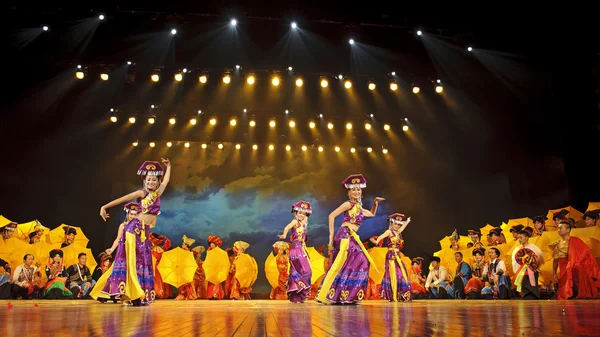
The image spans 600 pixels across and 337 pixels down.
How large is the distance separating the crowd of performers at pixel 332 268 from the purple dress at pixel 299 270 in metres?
0.02

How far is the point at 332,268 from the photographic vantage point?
6.07 meters

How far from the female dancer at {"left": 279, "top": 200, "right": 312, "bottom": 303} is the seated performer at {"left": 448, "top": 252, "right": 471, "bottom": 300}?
5316 mm

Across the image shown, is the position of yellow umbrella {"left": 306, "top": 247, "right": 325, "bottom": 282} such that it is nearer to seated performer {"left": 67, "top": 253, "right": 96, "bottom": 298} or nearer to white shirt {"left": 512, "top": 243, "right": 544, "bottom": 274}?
white shirt {"left": 512, "top": 243, "right": 544, "bottom": 274}

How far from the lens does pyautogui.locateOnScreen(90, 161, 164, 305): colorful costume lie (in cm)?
526

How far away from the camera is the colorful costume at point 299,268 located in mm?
7195

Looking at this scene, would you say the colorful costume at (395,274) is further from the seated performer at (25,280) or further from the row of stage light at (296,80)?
the seated performer at (25,280)

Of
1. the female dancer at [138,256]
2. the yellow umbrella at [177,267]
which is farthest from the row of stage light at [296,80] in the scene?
the female dancer at [138,256]

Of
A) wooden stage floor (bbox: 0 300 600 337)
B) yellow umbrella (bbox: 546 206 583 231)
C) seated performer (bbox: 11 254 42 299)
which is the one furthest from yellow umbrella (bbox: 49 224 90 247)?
yellow umbrella (bbox: 546 206 583 231)

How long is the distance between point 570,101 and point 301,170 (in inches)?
334

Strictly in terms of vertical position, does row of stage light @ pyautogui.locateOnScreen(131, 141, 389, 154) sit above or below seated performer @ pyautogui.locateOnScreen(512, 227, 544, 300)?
above

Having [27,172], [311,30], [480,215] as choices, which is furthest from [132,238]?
[480,215]

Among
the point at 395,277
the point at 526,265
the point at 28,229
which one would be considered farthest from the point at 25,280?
the point at 526,265

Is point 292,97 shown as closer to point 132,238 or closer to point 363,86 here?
point 363,86

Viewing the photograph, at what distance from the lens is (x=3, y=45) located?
9.12 metres
